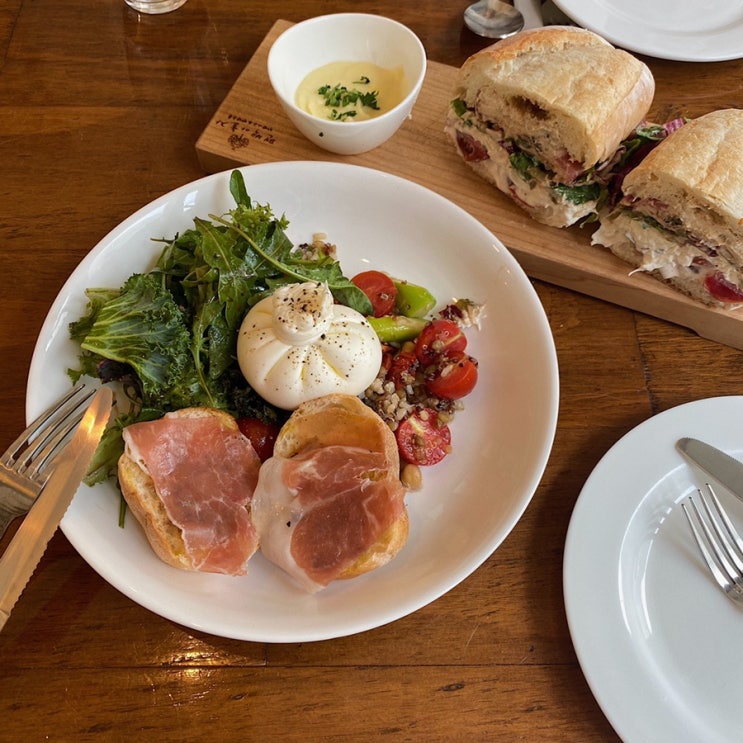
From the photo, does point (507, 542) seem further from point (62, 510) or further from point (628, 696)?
point (62, 510)

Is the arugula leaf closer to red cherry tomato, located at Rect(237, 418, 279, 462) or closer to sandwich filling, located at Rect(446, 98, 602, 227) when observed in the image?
sandwich filling, located at Rect(446, 98, 602, 227)

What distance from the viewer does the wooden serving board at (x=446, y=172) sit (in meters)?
2.15

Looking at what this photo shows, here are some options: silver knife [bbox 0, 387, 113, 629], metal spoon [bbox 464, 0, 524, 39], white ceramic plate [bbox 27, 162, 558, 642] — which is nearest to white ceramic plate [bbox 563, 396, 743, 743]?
white ceramic plate [bbox 27, 162, 558, 642]

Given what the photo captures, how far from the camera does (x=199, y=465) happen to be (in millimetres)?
1695

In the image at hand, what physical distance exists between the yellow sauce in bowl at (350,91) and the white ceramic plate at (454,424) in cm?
37

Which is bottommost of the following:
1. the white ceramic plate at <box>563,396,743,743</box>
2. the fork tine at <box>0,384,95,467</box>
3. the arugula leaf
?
the white ceramic plate at <box>563,396,743,743</box>

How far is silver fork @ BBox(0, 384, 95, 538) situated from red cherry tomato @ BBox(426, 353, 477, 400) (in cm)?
96

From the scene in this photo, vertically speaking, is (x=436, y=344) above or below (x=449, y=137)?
below

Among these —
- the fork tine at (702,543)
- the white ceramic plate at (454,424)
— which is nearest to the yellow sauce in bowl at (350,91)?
the white ceramic plate at (454,424)

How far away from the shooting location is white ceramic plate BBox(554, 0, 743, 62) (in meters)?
2.56

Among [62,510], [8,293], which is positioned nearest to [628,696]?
[62,510]

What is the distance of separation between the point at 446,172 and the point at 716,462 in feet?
4.32

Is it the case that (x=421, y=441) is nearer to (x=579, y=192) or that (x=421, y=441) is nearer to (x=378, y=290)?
(x=378, y=290)

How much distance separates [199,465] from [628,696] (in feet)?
3.81
